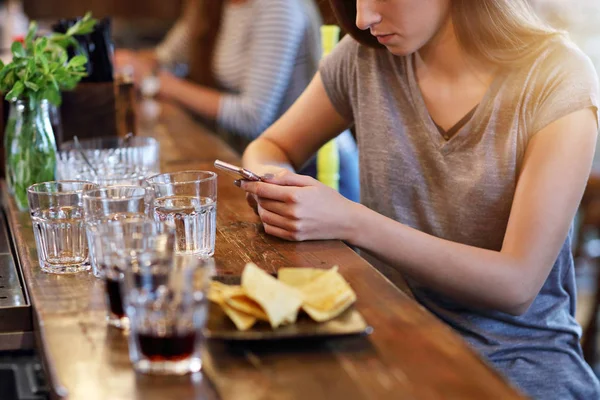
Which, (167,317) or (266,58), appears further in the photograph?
(266,58)

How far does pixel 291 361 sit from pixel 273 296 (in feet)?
0.28

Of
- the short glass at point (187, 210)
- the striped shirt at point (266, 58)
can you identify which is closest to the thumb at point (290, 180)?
the short glass at point (187, 210)

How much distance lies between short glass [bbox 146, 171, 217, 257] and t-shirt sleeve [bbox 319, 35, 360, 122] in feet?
1.75

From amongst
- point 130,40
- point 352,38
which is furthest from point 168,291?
point 130,40

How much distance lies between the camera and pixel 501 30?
1396mm

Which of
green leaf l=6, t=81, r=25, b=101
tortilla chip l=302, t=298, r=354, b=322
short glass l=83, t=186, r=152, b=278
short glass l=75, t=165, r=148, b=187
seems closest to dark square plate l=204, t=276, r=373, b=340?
tortilla chip l=302, t=298, r=354, b=322

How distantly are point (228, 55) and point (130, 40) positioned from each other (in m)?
3.19

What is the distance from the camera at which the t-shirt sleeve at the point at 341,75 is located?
5.51 feet

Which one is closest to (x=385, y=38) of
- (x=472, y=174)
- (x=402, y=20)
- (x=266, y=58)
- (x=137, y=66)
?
(x=402, y=20)

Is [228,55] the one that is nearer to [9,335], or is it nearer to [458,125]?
[458,125]

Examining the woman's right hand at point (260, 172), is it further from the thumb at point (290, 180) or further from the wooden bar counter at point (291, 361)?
the wooden bar counter at point (291, 361)

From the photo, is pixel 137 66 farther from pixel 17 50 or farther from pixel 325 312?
pixel 325 312

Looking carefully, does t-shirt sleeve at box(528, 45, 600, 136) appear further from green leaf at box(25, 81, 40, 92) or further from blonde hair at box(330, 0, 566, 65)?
green leaf at box(25, 81, 40, 92)

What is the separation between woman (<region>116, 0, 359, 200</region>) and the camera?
2674 millimetres
